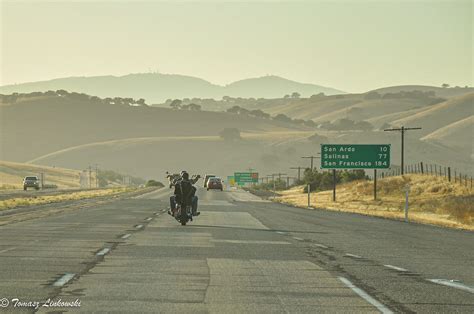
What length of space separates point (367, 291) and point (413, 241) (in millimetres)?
13464

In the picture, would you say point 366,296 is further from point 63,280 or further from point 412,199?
point 412,199

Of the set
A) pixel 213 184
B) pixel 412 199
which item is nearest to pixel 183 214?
pixel 412 199

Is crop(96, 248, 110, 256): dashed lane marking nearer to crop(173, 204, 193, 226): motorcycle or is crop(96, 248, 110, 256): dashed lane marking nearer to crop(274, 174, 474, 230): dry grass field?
crop(173, 204, 193, 226): motorcycle

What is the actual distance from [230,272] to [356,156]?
61.5m

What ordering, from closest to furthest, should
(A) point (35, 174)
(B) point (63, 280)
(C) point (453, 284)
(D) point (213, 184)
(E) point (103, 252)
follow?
(B) point (63, 280), (C) point (453, 284), (E) point (103, 252), (D) point (213, 184), (A) point (35, 174)

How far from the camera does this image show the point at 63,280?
48.3ft

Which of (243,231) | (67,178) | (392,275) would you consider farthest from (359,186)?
(67,178)

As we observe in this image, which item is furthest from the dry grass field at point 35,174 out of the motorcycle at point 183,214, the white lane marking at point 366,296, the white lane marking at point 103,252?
the white lane marking at point 366,296

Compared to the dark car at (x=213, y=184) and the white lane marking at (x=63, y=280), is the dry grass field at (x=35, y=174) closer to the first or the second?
the dark car at (x=213, y=184)

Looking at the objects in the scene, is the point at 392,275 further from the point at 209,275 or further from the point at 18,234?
the point at 18,234

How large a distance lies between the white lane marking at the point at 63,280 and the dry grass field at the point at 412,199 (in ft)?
106

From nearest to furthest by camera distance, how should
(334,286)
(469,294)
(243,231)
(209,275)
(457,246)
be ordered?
1. (469,294)
2. (334,286)
3. (209,275)
4. (457,246)
5. (243,231)

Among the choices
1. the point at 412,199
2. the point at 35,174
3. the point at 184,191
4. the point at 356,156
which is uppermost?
the point at 356,156

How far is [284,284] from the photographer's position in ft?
48.1
